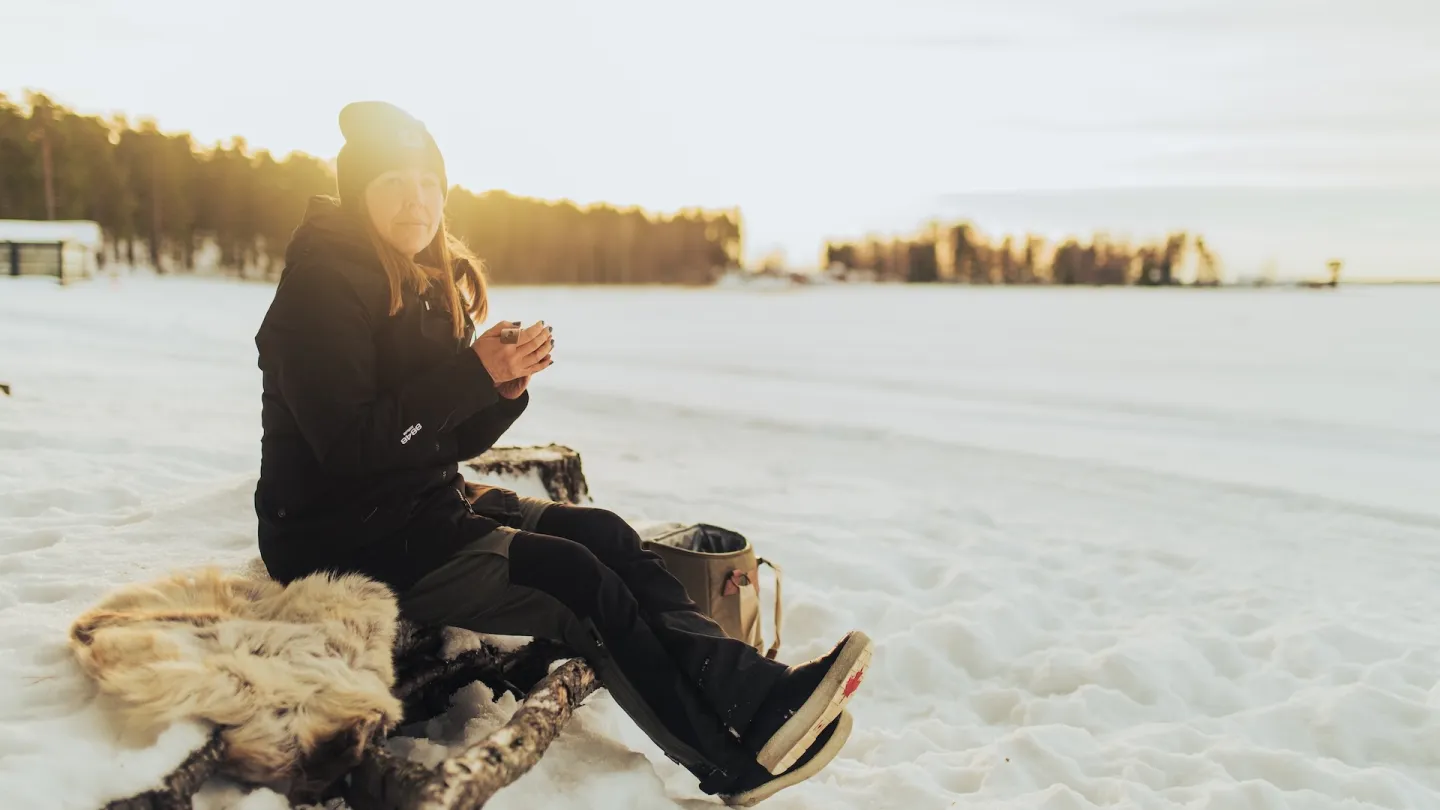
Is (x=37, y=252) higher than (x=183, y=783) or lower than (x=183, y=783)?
higher

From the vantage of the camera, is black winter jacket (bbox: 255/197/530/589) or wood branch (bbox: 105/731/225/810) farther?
black winter jacket (bbox: 255/197/530/589)

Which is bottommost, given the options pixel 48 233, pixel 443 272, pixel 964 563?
pixel 964 563

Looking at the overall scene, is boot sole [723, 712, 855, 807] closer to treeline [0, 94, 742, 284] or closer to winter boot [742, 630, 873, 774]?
winter boot [742, 630, 873, 774]

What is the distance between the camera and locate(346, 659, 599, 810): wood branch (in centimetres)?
193

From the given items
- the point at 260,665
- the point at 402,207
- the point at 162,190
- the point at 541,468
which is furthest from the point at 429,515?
the point at 162,190

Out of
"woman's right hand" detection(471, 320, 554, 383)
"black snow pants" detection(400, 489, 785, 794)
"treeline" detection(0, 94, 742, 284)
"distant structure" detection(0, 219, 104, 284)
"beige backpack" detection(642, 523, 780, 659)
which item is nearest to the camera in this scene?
"black snow pants" detection(400, 489, 785, 794)

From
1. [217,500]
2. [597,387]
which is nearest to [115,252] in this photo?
[597,387]

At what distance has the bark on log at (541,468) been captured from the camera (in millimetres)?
4582

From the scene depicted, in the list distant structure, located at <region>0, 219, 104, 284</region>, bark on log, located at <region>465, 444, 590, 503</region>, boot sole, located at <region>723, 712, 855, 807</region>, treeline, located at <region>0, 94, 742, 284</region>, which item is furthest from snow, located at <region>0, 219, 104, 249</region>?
boot sole, located at <region>723, 712, 855, 807</region>

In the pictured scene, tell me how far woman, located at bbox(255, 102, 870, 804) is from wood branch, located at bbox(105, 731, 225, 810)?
71 cm

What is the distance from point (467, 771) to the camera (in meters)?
2.00

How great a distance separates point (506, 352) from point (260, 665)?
1.03m

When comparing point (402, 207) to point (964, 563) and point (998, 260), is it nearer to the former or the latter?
point (964, 563)

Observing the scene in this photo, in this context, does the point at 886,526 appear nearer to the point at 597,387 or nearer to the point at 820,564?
the point at 820,564
